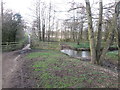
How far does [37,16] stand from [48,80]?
21.2 m

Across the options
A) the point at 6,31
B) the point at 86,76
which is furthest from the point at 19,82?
the point at 6,31

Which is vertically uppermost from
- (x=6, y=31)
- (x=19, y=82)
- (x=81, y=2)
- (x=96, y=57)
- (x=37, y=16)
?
(x=37, y=16)

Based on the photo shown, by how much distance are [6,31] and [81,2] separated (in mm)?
11597

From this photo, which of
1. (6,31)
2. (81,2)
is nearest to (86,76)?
(81,2)

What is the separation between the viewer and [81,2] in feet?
23.0

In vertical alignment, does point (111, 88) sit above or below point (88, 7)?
below

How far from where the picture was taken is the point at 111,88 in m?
3.19

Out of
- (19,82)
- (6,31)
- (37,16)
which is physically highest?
(37,16)

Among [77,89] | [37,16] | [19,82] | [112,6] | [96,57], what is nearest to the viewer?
[77,89]

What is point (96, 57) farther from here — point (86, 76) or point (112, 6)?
point (112, 6)

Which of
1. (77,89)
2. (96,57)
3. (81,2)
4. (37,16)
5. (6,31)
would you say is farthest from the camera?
(37,16)

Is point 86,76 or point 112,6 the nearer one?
point 86,76

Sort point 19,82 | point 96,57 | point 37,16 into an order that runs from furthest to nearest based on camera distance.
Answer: point 37,16 → point 96,57 → point 19,82

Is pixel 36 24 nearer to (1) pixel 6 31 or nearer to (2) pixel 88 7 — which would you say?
(1) pixel 6 31
